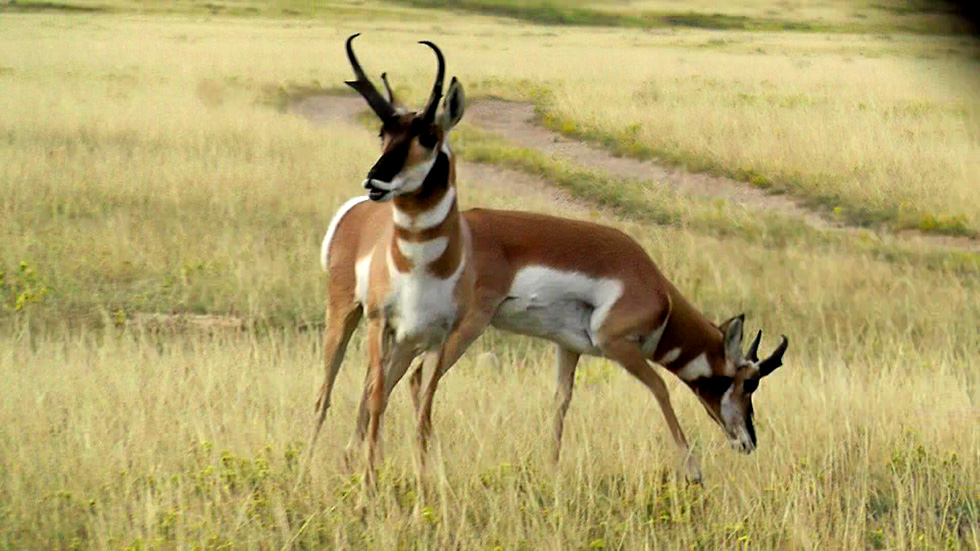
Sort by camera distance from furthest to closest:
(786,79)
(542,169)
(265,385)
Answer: (786,79), (542,169), (265,385)

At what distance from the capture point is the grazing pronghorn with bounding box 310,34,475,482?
14.6 feet

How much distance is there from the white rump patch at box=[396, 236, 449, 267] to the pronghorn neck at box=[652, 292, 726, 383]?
1471 millimetres

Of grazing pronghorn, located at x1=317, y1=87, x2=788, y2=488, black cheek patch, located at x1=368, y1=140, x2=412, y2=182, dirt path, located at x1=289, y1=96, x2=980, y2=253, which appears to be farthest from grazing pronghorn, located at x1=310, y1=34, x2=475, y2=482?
dirt path, located at x1=289, y1=96, x2=980, y2=253

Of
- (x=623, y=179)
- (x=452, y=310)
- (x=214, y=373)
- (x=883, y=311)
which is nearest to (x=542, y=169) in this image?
(x=623, y=179)

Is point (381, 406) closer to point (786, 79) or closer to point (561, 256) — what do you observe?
point (561, 256)

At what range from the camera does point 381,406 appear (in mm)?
4902

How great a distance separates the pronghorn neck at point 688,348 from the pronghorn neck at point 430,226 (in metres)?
1.40

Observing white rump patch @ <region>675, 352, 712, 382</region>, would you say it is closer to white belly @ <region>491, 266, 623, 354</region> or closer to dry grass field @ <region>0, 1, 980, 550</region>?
dry grass field @ <region>0, 1, 980, 550</region>

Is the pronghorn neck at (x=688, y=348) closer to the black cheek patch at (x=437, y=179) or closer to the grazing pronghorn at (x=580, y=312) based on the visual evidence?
the grazing pronghorn at (x=580, y=312)

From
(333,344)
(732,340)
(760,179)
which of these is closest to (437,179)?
(333,344)

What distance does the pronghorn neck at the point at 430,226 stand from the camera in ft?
15.2

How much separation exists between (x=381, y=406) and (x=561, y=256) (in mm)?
1076

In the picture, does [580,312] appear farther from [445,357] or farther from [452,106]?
[452,106]

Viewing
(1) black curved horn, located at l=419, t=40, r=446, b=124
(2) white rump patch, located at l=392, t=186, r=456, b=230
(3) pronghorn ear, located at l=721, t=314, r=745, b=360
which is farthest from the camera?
(3) pronghorn ear, located at l=721, t=314, r=745, b=360
